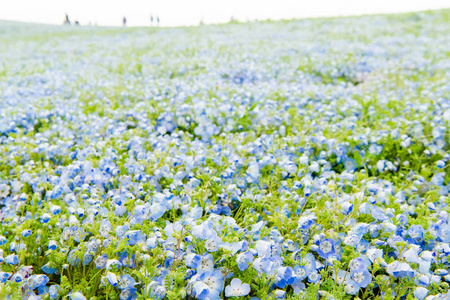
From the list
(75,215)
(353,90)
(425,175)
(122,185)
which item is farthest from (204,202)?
(353,90)

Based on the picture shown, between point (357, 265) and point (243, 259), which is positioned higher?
point (243, 259)

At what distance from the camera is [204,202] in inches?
119

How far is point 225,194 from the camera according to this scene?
3.20 meters

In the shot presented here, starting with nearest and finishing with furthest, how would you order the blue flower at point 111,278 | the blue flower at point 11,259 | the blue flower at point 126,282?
the blue flower at point 111,278, the blue flower at point 126,282, the blue flower at point 11,259

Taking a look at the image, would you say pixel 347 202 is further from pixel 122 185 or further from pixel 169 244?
pixel 122 185

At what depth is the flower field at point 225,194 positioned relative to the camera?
7.28 feet

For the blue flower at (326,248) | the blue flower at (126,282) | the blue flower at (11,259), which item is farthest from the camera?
the blue flower at (326,248)

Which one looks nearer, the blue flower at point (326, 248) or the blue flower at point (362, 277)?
the blue flower at point (362, 277)

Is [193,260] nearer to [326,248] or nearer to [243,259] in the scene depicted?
[243,259]

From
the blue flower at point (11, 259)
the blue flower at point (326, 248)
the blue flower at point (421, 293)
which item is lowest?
the blue flower at point (421, 293)

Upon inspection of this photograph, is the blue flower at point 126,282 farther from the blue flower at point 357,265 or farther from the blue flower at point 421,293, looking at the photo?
the blue flower at point 421,293

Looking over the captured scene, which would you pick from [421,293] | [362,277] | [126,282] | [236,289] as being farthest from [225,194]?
[421,293]

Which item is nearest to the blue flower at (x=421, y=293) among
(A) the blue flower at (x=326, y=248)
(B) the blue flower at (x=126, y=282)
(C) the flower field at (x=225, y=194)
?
(C) the flower field at (x=225, y=194)

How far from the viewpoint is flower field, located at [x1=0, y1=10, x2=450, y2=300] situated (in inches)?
87.4
